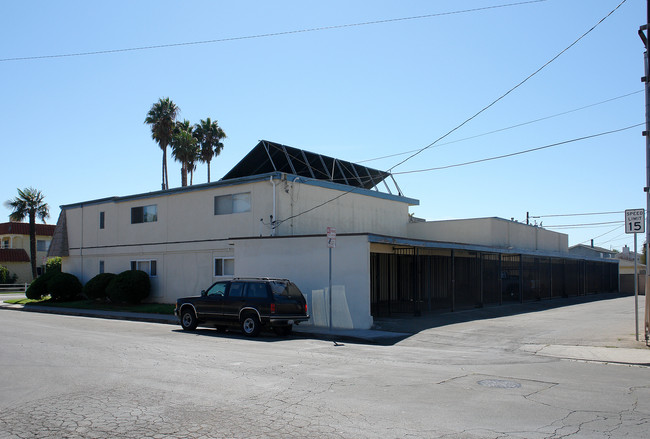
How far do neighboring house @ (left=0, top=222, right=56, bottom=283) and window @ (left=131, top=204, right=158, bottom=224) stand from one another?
34281mm

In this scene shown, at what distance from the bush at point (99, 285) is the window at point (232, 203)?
7.47m

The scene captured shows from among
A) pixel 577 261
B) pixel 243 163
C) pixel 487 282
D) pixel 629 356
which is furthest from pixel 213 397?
pixel 577 261

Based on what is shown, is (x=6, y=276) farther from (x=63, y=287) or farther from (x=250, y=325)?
(x=250, y=325)

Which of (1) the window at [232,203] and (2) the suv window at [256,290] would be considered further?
(1) the window at [232,203]

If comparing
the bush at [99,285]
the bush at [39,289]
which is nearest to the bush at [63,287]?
the bush at [39,289]

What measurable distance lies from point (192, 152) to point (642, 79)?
122ft

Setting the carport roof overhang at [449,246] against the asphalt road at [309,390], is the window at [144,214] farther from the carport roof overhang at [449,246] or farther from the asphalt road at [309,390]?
the asphalt road at [309,390]

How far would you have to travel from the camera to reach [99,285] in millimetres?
27984

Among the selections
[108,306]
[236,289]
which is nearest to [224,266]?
[108,306]

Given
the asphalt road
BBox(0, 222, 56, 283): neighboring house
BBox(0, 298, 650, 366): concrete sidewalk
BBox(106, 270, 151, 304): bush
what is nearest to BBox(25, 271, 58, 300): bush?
BBox(0, 298, 650, 366): concrete sidewalk

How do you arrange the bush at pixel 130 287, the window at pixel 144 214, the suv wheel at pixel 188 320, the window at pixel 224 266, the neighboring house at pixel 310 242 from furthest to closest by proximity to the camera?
the window at pixel 144 214
the bush at pixel 130 287
the window at pixel 224 266
the neighboring house at pixel 310 242
the suv wheel at pixel 188 320

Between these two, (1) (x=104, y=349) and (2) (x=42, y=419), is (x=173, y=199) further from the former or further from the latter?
(2) (x=42, y=419)

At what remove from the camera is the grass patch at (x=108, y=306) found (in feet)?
79.8

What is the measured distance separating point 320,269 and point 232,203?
6.90 m
